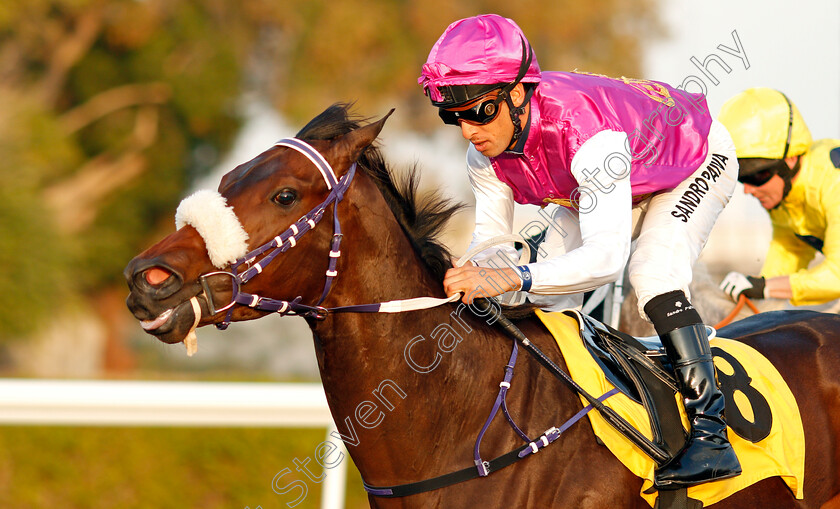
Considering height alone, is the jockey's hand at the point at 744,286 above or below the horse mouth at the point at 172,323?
below

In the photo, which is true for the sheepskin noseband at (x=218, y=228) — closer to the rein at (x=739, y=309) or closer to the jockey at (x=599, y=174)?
the jockey at (x=599, y=174)

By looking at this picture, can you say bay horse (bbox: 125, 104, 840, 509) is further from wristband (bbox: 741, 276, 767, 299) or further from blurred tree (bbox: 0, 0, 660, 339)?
blurred tree (bbox: 0, 0, 660, 339)

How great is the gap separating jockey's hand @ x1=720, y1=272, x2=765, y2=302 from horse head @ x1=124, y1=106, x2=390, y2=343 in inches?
91.4

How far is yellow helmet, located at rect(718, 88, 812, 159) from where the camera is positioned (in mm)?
3816

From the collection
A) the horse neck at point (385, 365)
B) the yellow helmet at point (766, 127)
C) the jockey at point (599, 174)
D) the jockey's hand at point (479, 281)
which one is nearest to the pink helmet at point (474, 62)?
the jockey at point (599, 174)

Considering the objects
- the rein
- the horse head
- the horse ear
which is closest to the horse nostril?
the horse head

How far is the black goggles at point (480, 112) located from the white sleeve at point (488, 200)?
0.39m

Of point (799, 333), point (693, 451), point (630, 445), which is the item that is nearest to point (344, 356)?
point (630, 445)

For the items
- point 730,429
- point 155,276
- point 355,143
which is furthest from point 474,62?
point 730,429

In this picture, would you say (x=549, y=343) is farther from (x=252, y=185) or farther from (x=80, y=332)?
(x=80, y=332)

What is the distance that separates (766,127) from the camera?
3.81 metres

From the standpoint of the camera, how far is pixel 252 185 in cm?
212

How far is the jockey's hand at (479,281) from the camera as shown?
225cm

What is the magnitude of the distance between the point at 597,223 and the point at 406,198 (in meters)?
0.56
